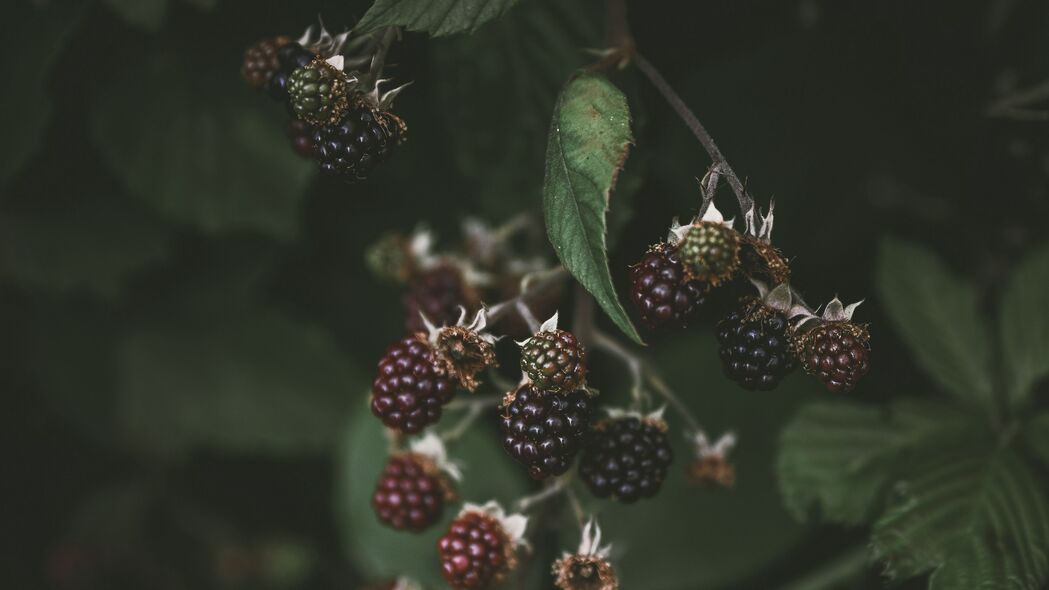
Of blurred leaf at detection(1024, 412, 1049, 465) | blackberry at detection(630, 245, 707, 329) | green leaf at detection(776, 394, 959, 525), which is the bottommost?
green leaf at detection(776, 394, 959, 525)

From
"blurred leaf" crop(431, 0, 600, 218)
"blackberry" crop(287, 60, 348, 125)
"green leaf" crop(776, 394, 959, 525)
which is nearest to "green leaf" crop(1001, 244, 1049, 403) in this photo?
"green leaf" crop(776, 394, 959, 525)

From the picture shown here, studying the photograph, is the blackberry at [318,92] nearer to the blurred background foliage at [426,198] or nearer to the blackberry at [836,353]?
the blurred background foliage at [426,198]

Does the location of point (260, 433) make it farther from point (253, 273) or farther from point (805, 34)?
point (805, 34)

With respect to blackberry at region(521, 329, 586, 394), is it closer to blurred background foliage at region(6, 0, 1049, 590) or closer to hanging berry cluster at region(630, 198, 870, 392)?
hanging berry cluster at region(630, 198, 870, 392)

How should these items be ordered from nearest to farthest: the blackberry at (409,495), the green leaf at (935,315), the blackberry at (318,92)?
the blackberry at (318,92), the blackberry at (409,495), the green leaf at (935,315)

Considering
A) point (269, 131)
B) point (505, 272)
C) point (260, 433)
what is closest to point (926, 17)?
point (505, 272)

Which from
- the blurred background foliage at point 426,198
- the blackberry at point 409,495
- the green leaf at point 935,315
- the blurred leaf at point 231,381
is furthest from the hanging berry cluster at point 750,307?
the blurred leaf at point 231,381
